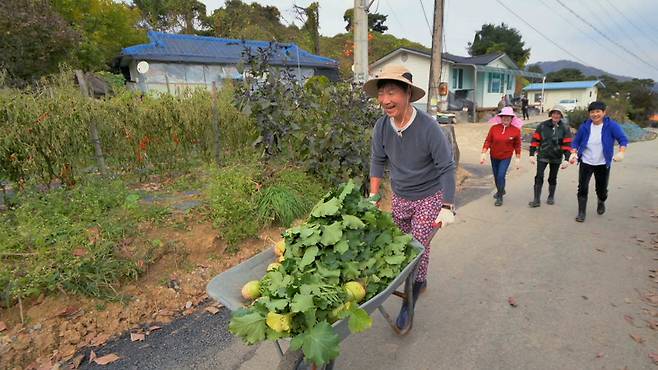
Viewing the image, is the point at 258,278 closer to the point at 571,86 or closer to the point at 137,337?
the point at 137,337

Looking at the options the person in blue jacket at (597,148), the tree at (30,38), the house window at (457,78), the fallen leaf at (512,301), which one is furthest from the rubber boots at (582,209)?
the house window at (457,78)

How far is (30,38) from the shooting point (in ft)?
38.2

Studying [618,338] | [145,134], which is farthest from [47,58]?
[618,338]

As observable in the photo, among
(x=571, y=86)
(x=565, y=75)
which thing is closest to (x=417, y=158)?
(x=571, y=86)

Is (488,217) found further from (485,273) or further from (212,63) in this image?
(212,63)

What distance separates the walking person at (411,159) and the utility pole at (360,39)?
4.79 metres

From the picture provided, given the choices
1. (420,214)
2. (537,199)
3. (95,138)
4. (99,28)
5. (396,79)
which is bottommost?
(537,199)

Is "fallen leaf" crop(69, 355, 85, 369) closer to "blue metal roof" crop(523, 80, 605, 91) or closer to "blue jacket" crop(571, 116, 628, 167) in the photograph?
"blue jacket" crop(571, 116, 628, 167)

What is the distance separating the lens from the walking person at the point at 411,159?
2682 mm

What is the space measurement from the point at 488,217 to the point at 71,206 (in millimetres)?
5681

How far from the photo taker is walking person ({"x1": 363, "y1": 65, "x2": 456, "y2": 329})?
2.68 metres

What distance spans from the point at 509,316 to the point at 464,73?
90.5 ft

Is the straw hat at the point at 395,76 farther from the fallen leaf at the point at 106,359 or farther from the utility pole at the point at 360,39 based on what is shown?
the utility pole at the point at 360,39

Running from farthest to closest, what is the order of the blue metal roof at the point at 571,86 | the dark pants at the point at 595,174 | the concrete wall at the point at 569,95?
the concrete wall at the point at 569,95
the blue metal roof at the point at 571,86
the dark pants at the point at 595,174
